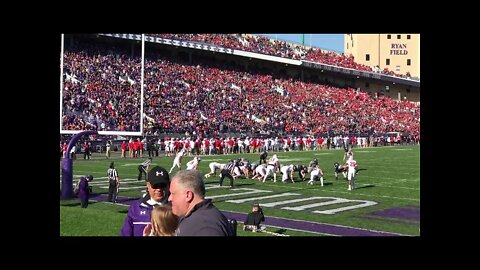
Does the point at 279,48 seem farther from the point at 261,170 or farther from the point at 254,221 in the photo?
the point at 254,221

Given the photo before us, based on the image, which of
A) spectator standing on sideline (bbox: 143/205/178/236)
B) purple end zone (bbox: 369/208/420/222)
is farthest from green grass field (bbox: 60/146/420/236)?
spectator standing on sideline (bbox: 143/205/178/236)

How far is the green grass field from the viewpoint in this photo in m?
8.89

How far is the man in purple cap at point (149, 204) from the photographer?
400 cm

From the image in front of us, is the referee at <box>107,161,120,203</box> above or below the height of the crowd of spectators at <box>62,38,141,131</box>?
below

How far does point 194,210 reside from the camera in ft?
10.5

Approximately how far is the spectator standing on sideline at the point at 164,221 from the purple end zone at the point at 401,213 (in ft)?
26.8

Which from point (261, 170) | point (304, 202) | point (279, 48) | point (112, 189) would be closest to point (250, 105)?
point (279, 48)

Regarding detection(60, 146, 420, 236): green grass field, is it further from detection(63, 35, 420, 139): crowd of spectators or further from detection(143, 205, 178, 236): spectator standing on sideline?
detection(143, 205, 178, 236): spectator standing on sideline

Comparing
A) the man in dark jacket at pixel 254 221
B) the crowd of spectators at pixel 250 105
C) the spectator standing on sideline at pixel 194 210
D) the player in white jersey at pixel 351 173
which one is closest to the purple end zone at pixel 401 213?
the player in white jersey at pixel 351 173

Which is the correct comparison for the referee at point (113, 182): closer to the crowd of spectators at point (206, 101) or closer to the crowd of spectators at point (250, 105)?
the crowd of spectators at point (206, 101)

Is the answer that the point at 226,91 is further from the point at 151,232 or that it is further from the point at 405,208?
the point at 151,232

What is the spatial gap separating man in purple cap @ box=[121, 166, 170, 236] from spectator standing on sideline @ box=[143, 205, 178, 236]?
65 centimetres
